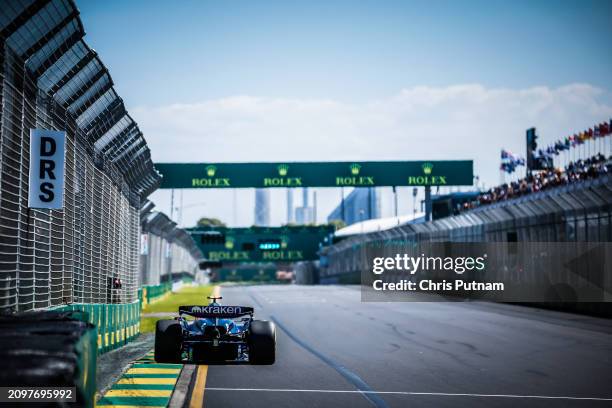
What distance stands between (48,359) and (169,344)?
6.33 meters

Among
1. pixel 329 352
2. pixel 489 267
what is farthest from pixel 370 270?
pixel 329 352

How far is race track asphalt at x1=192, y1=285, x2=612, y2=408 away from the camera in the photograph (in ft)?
32.4

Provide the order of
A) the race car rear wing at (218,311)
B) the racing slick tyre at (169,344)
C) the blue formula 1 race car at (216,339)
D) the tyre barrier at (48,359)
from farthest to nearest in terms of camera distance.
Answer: the race car rear wing at (218,311) < the racing slick tyre at (169,344) < the blue formula 1 race car at (216,339) < the tyre barrier at (48,359)

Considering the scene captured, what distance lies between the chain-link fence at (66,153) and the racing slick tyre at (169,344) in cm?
152

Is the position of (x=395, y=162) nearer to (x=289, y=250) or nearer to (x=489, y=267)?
(x=489, y=267)

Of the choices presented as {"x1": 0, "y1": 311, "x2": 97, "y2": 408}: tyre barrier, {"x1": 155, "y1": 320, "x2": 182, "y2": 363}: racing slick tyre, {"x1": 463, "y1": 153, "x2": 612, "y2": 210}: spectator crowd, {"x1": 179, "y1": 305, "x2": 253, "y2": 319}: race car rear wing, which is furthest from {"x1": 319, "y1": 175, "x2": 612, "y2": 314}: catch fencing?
{"x1": 0, "y1": 311, "x2": 97, "y2": 408}: tyre barrier

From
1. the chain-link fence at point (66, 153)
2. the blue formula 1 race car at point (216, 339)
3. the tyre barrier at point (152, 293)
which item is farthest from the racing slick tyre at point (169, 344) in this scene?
the tyre barrier at point (152, 293)

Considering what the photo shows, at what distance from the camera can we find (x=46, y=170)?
32.7 ft

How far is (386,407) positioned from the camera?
9102 mm

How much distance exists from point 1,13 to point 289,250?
10041 centimetres

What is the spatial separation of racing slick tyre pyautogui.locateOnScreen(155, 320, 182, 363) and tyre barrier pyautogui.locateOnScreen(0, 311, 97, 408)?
5.55m

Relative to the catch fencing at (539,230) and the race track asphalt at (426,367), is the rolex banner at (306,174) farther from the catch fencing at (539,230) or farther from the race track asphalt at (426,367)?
the race track asphalt at (426,367)

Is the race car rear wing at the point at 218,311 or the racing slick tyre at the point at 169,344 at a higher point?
the race car rear wing at the point at 218,311

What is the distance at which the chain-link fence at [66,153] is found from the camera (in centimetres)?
921
